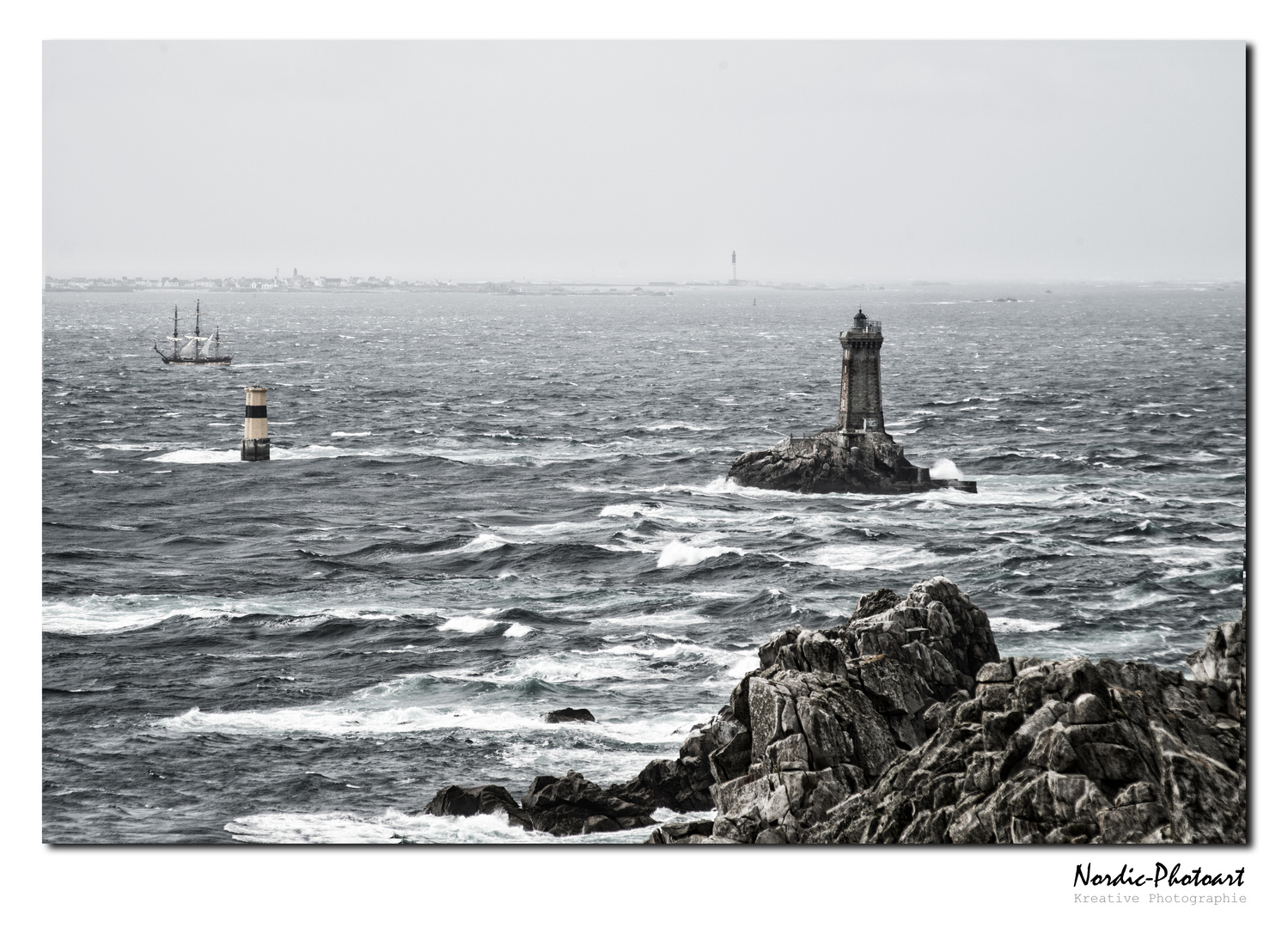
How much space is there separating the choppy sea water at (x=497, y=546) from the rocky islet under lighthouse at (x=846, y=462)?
391 mm

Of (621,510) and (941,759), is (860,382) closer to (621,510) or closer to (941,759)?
(621,510)

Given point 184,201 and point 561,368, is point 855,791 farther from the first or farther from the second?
point 561,368

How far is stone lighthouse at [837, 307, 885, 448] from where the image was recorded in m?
22.7

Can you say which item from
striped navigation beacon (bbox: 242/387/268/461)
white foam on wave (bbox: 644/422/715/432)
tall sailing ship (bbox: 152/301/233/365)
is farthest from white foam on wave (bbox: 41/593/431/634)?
white foam on wave (bbox: 644/422/715/432)

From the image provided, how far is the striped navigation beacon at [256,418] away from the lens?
18925mm

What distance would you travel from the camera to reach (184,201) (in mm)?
14945

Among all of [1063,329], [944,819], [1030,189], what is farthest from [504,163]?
[1063,329]

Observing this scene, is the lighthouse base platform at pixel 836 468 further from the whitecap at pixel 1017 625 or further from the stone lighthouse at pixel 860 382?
the whitecap at pixel 1017 625

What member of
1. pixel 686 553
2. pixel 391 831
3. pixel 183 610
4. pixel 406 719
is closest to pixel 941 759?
pixel 391 831

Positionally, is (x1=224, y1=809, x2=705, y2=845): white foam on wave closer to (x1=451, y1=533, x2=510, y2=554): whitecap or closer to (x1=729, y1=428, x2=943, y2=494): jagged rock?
(x1=451, y1=533, x2=510, y2=554): whitecap

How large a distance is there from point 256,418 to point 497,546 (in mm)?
5128

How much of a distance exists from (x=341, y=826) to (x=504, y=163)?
285 inches

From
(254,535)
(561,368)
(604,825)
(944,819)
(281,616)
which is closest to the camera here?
(944,819)

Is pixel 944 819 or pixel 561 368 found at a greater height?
pixel 561 368
